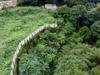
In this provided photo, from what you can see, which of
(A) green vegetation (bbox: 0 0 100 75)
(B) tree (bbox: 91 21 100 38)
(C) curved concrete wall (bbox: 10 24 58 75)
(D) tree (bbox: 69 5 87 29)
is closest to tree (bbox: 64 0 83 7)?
(A) green vegetation (bbox: 0 0 100 75)

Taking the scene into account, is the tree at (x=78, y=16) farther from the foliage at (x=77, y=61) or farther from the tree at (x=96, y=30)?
the foliage at (x=77, y=61)

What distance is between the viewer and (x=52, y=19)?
15.4m

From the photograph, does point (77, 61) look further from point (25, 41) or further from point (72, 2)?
point (72, 2)

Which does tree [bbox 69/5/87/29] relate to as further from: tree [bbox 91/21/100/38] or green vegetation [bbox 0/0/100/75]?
tree [bbox 91/21/100/38]

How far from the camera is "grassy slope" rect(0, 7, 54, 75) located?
11141mm

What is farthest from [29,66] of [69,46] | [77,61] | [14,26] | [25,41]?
[14,26]

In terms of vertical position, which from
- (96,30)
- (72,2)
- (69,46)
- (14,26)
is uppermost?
(72,2)

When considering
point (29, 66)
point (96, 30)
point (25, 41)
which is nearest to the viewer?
point (29, 66)

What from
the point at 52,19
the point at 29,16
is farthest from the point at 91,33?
the point at 29,16

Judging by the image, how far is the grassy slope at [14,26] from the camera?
36.6ft

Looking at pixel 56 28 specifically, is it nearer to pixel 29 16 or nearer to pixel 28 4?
pixel 29 16

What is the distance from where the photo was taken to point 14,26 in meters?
14.2

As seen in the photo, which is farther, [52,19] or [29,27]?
[52,19]

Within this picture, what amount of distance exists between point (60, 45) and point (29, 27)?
2010mm
